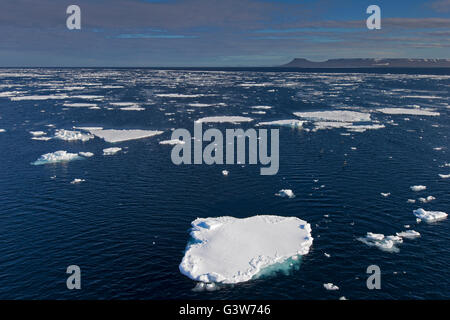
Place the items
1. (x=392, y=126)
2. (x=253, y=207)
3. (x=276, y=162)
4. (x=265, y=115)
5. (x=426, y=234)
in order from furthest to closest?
1. (x=265, y=115)
2. (x=392, y=126)
3. (x=276, y=162)
4. (x=253, y=207)
5. (x=426, y=234)

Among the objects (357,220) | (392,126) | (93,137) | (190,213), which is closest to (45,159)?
(93,137)

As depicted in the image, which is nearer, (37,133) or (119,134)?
(119,134)

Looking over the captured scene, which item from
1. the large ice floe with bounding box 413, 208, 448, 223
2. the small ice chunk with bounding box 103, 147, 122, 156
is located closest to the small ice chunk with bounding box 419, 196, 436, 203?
the large ice floe with bounding box 413, 208, 448, 223

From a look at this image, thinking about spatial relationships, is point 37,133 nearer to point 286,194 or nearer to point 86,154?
point 86,154

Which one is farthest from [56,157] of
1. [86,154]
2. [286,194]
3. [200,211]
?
[286,194]

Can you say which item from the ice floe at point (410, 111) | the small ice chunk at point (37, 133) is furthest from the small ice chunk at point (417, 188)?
the small ice chunk at point (37, 133)
